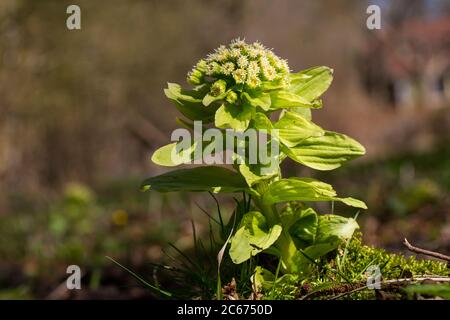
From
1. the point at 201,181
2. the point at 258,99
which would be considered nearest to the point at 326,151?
the point at 258,99

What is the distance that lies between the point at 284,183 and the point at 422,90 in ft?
117

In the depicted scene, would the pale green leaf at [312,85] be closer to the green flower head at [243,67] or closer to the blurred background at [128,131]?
the green flower head at [243,67]

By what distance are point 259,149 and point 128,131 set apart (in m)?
13.8

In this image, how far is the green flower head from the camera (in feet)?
5.19

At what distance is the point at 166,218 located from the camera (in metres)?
5.82

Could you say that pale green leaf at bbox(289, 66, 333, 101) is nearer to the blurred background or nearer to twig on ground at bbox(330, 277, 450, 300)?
twig on ground at bbox(330, 277, 450, 300)

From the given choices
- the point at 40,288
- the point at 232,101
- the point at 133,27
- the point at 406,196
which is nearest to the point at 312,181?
the point at 232,101

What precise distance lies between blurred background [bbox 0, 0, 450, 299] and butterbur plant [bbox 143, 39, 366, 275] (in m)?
1.67

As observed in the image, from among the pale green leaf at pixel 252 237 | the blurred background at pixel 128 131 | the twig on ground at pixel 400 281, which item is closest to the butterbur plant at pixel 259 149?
the pale green leaf at pixel 252 237

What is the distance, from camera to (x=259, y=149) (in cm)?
A: 164

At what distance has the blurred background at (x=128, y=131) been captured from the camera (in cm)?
476

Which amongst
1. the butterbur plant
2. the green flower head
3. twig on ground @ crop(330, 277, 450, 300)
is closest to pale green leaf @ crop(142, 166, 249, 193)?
the butterbur plant

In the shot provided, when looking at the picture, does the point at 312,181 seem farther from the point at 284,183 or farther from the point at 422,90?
the point at 422,90

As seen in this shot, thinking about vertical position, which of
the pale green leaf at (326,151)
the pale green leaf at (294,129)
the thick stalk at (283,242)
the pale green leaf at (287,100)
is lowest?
the thick stalk at (283,242)
